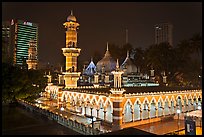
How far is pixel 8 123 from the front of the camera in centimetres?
1236

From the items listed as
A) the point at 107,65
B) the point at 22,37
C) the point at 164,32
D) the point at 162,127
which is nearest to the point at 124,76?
the point at 107,65

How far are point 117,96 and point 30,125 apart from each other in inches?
248

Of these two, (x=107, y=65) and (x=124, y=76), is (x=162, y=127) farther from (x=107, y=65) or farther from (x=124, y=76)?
(x=107, y=65)

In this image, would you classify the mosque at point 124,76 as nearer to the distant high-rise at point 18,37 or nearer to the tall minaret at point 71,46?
the tall minaret at point 71,46

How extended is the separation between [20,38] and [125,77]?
1821 inches

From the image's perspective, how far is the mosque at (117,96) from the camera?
1626 cm

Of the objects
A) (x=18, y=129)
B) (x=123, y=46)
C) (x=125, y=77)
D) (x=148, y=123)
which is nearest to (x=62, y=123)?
(x=18, y=129)

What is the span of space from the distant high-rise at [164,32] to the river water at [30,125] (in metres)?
46.1

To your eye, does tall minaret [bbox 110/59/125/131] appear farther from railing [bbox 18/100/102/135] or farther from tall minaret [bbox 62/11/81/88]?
tall minaret [bbox 62/11/81/88]

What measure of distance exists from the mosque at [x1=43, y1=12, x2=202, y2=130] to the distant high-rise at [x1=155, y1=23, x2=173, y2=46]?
2588 cm

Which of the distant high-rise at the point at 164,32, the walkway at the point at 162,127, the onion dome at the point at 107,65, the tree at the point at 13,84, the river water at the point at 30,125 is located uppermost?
the distant high-rise at the point at 164,32

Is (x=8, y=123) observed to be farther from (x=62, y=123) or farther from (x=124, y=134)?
(x=124, y=134)

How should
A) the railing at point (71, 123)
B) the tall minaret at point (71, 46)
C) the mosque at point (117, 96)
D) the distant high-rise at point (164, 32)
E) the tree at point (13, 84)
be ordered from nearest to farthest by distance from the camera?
the railing at point (71, 123) → the tree at point (13, 84) → the mosque at point (117, 96) → the tall minaret at point (71, 46) → the distant high-rise at point (164, 32)

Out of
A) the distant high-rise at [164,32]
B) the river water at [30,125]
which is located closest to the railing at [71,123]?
the river water at [30,125]
